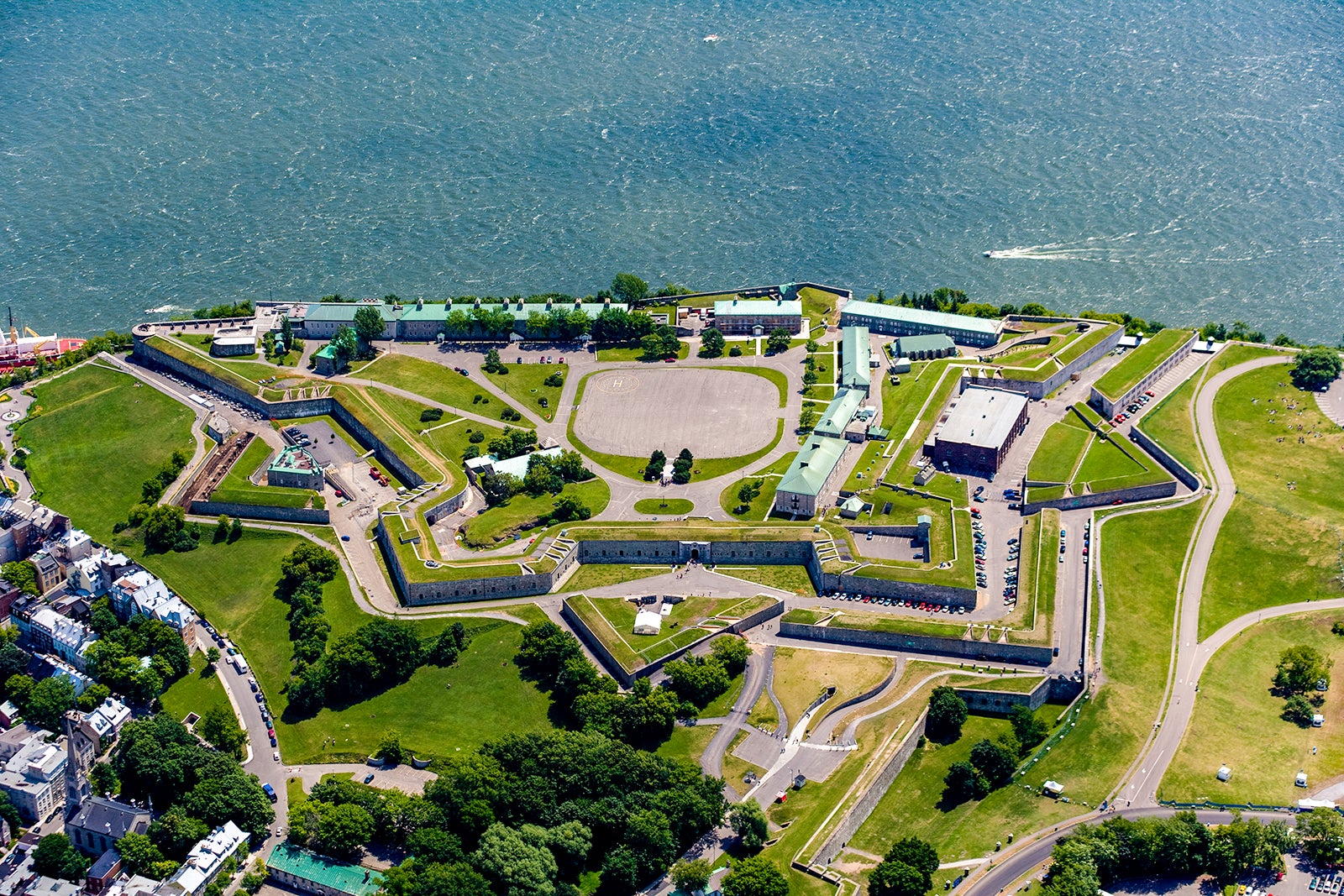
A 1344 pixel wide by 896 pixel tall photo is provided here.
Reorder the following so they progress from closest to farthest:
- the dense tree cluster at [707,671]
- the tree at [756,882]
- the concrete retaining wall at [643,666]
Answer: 1. the tree at [756,882]
2. the dense tree cluster at [707,671]
3. the concrete retaining wall at [643,666]

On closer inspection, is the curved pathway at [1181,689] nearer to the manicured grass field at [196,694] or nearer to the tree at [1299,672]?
the tree at [1299,672]

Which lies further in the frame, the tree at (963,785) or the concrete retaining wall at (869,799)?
the tree at (963,785)

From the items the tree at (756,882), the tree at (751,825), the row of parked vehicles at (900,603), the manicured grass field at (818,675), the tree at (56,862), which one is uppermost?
the row of parked vehicles at (900,603)

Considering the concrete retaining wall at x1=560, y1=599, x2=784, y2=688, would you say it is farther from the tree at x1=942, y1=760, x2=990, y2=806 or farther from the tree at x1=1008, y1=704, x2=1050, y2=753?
the tree at x1=1008, y1=704, x2=1050, y2=753

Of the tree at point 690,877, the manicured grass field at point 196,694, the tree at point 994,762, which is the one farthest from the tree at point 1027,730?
the manicured grass field at point 196,694

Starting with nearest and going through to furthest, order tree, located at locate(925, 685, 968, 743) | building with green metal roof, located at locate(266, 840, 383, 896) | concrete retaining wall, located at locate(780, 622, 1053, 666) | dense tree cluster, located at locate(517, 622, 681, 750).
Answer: building with green metal roof, located at locate(266, 840, 383, 896)
tree, located at locate(925, 685, 968, 743)
dense tree cluster, located at locate(517, 622, 681, 750)
concrete retaining wall, located at locate(780, 622, 1053, 666)

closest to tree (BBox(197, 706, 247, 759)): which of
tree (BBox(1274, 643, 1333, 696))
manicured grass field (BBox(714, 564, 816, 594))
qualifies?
manicured grass field (BBox(714, 564, 816, 594))

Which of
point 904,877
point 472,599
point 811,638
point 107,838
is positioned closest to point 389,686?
point 472,599
